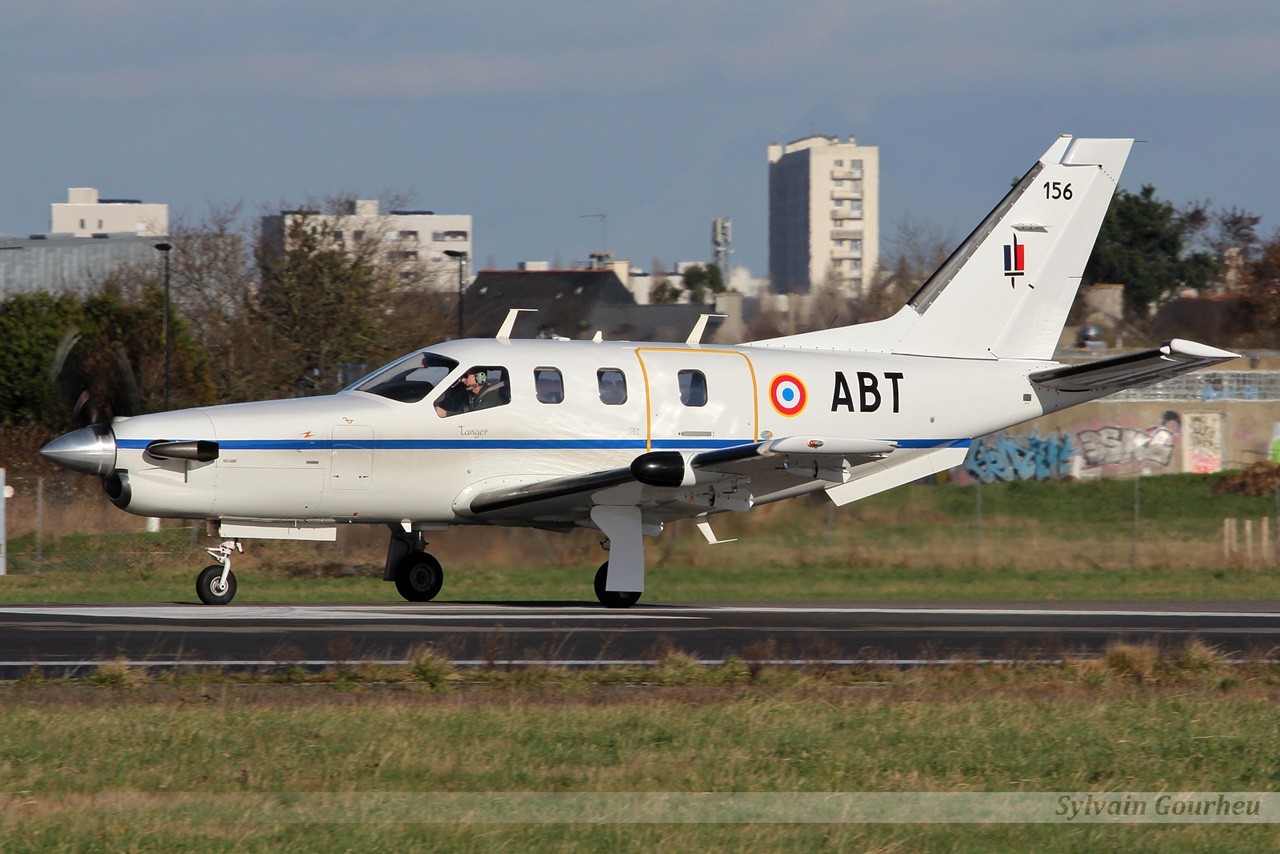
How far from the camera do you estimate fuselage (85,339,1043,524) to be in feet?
54.6

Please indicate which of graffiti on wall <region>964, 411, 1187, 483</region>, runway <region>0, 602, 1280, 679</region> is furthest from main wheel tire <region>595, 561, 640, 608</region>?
graffiti on wall <region>964, 411, 1187, 483</region>

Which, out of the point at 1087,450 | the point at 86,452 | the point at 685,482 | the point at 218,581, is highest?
the point at 86,452

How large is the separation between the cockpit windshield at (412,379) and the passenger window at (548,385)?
99cm

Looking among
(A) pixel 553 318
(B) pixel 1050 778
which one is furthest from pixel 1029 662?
(A) pixel 553 318

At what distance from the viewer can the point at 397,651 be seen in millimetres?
12969

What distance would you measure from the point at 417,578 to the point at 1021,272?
9.10 m

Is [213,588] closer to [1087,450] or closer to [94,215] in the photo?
[1087,450]

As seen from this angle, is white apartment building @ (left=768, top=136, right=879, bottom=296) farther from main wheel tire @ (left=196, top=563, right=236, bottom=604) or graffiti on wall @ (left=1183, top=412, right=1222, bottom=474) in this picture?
main wheel tire @ (left=196, top=563, right=236, bottom=604)

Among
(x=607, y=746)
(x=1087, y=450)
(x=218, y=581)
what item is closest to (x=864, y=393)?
(x=218, y=581)

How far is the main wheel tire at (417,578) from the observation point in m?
18.8

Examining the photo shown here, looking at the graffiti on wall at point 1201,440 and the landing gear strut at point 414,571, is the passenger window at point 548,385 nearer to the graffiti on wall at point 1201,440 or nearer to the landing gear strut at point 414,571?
the landing gear strut at point 414,571

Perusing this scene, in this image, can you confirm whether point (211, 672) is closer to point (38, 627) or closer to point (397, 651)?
point (397, 651)

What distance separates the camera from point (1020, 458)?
46.7 meters

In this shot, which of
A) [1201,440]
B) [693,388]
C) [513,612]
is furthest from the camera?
[1201,440]
